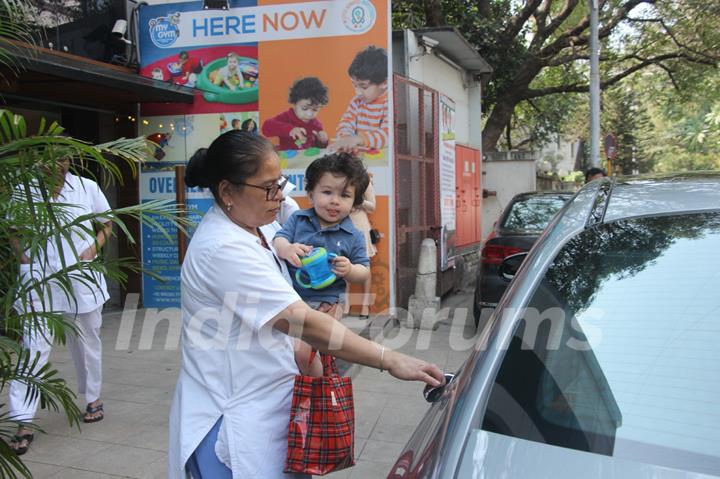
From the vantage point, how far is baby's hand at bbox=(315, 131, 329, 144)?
7.25 metres

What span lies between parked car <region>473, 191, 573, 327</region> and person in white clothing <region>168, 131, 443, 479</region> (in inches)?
194

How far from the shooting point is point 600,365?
1463 millimetres

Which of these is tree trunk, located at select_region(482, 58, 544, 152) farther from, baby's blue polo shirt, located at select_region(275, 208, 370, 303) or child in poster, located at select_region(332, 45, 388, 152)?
baby's blue polo shirt, located at select_region(275, 208, 370, 303)

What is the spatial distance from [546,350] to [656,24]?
60.1 ft

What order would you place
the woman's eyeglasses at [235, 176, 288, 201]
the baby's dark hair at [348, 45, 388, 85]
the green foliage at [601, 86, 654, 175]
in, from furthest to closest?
the green foliage at [601, 86, 654, 175] → the baby's dark hair at [348, 45, 388, 85] → the woman's eyeglasses at [235, 176, 288, 201]

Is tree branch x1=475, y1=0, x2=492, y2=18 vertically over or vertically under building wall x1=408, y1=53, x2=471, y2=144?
over

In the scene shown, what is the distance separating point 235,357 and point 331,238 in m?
1.14

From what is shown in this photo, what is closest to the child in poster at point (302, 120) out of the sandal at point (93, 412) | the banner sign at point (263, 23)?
the banner sign at point (263, 23)

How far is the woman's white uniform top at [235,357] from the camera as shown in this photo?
70.5 inches

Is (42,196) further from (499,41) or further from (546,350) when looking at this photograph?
(499,41)

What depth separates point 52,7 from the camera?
6.85m

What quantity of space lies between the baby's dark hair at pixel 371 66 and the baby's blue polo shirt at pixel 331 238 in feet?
14.5

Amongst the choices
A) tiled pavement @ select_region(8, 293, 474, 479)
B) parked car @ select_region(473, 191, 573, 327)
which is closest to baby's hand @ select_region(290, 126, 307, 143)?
tiled pavement @ select_region(8, 293, 474, 479)

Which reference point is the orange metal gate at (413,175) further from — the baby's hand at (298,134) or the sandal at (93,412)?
the sandal at (93,412)
